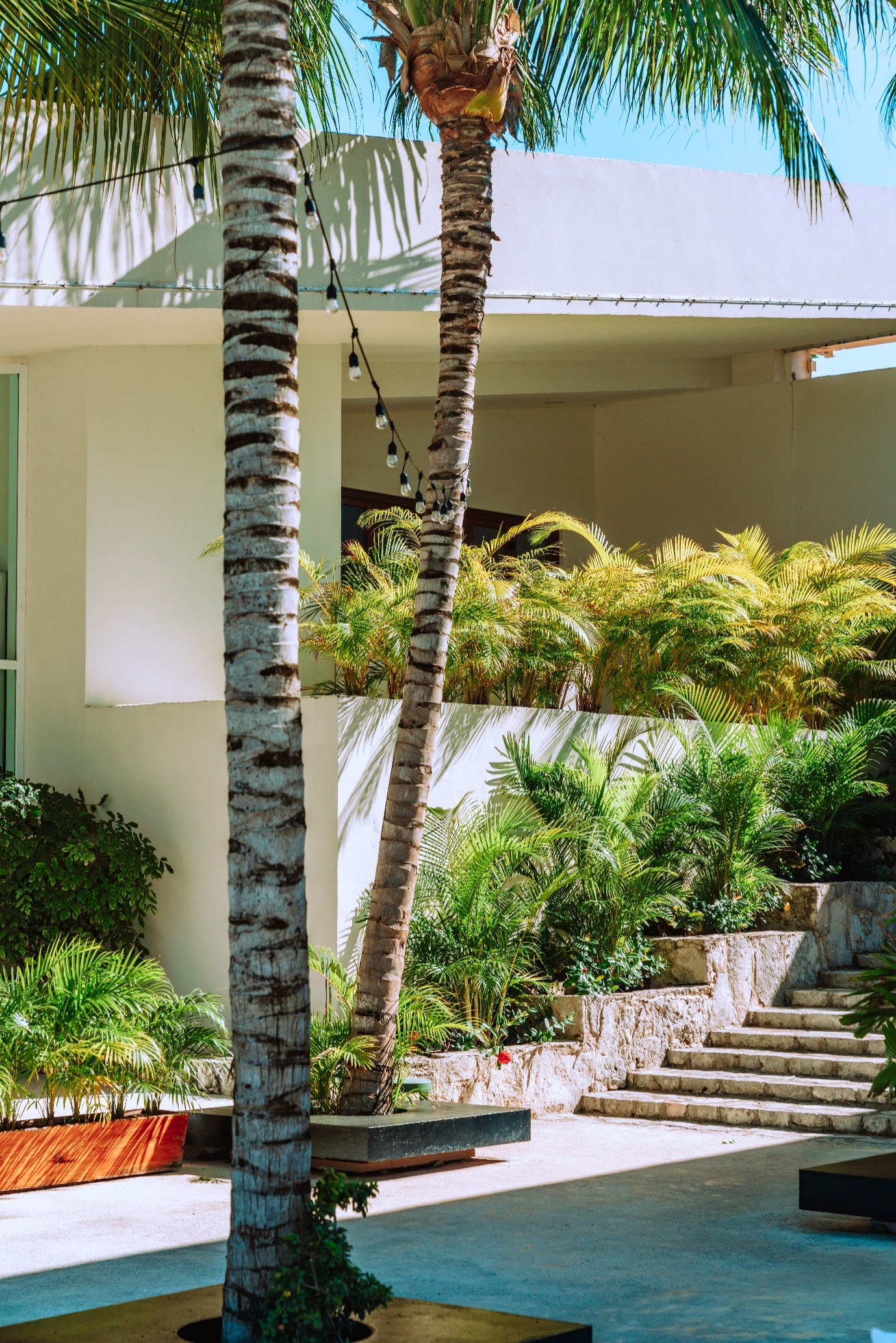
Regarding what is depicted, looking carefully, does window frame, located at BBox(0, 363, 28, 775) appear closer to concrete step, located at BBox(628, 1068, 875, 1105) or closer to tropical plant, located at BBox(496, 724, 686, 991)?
tropical plant, located at BBox(496, 724, 686, 991)

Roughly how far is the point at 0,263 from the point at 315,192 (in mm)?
2383

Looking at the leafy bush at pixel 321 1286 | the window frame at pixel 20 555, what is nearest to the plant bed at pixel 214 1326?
the leafy bush at pixel 321 1286

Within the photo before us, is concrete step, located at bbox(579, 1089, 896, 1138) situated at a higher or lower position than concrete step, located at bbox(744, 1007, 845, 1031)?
lower

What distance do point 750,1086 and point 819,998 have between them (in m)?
1.47

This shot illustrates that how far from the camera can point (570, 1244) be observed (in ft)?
21.7

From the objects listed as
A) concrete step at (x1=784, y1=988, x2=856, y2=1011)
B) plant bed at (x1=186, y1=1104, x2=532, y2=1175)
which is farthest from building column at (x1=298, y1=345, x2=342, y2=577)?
plant bed at (x1=186, y1=1104, x2=532, y2=1175)

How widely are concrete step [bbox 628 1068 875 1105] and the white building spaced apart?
7.85 ft

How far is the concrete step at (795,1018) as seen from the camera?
10859mm

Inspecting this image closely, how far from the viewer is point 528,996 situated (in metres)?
10.3

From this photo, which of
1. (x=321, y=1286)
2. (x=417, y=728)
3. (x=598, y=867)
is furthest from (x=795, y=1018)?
(x=321, y=1286)

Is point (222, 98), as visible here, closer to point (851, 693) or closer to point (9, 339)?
point (9, 339)

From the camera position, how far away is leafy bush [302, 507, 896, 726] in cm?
1096

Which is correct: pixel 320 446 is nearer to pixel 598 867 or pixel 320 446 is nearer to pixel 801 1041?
pixel 598 867

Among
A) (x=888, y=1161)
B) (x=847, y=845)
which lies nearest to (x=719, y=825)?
(x=847, y=845)
